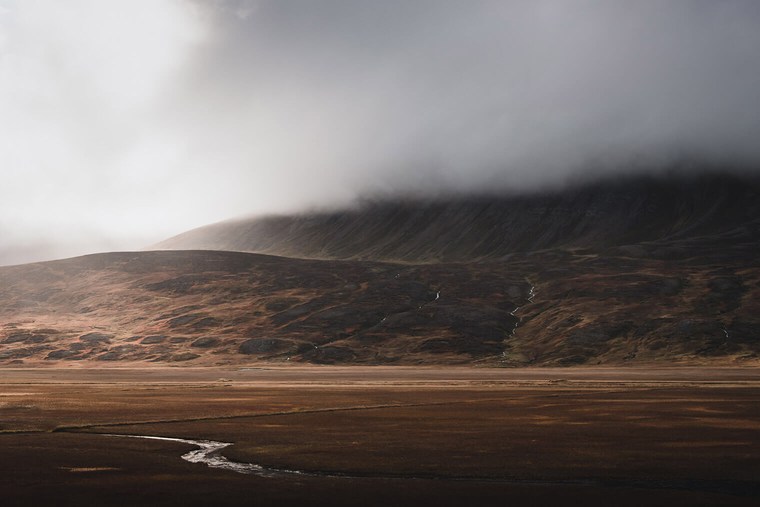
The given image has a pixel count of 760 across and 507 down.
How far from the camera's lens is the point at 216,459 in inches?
1358

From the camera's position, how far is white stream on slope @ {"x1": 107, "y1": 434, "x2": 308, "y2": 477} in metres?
31.0

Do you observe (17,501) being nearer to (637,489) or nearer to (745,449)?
(637,489)

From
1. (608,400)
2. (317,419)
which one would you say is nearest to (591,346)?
(608,400)

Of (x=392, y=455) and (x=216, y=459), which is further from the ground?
Result: (x=216, y=459)

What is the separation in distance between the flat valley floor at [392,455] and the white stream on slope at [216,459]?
0.37 meters

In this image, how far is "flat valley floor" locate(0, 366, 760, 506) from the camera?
84.9 ft

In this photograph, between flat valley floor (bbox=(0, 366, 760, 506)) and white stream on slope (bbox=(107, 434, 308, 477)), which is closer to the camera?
flat valley floor (bbox=(0, 366, 760, 506))

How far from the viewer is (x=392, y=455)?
34.6 m

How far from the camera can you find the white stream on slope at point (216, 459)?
3097cm

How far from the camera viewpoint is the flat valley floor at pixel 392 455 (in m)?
25.9

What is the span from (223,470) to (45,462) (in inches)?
306

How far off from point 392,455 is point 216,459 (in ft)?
25.1

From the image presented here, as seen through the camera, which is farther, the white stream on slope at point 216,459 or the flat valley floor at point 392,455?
the white stream on slope at point 216,459

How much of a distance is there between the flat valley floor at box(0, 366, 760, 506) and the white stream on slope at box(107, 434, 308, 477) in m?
0.37
